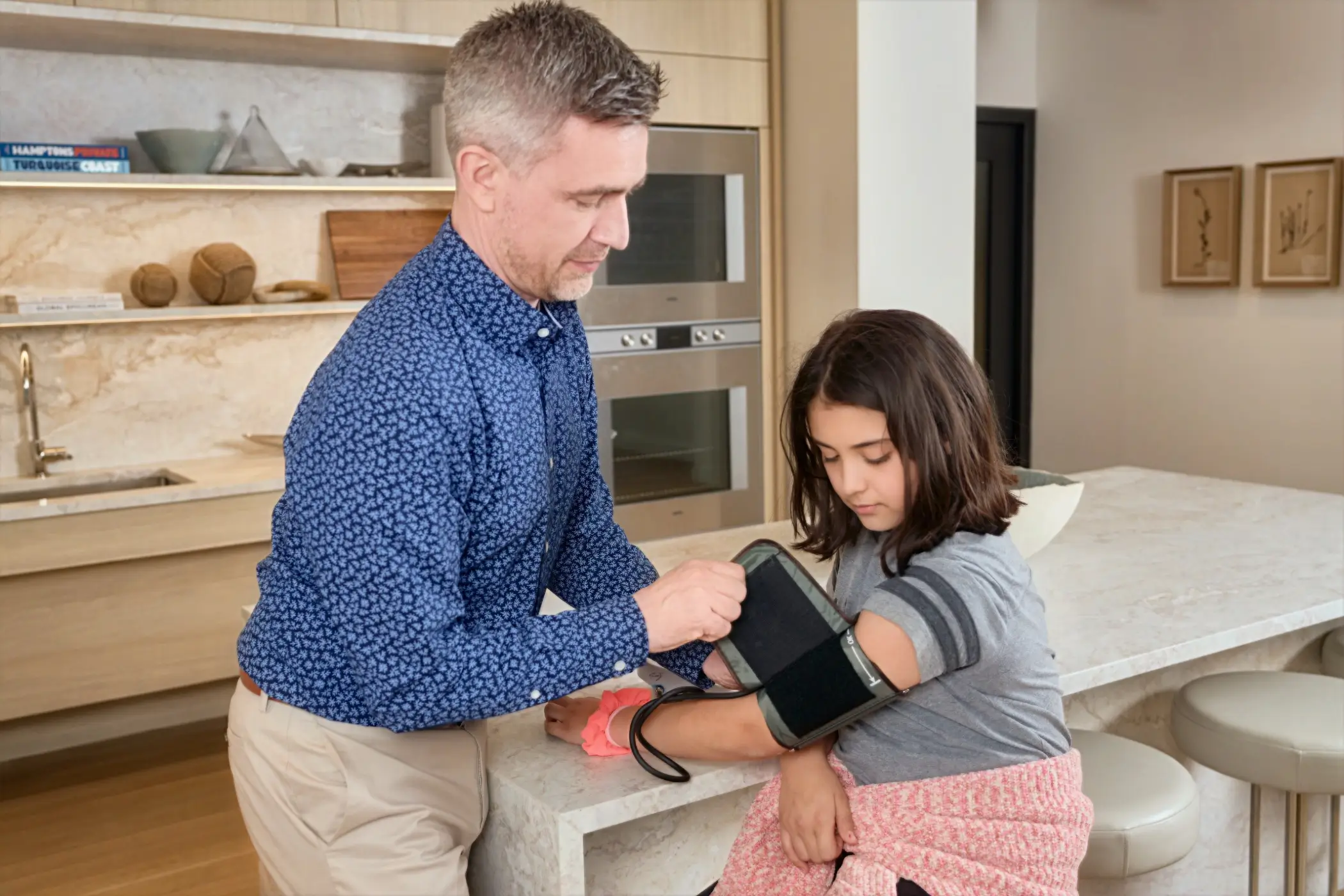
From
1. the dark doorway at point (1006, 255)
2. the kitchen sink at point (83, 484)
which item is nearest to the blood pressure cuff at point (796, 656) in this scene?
the kitchen sink at point (83, 484)

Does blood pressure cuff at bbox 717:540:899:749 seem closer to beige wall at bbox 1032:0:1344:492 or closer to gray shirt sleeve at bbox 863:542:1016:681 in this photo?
gray shirt sleeve at bbox 863:542:1016:681

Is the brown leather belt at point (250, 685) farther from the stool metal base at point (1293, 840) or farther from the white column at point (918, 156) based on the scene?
the white column at point (918, 156)

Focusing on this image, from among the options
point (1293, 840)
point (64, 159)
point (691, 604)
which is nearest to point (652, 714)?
point (691, 604)

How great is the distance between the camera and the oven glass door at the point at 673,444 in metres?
4.09

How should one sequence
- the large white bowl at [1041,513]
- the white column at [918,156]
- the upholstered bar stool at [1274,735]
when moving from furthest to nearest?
the white column at [918,156], the large white bowl at [1041,513], the upholstered bar stool at [1274,735]

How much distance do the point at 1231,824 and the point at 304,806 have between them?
1.79 meters

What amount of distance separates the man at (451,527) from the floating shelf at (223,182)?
7.69 feet

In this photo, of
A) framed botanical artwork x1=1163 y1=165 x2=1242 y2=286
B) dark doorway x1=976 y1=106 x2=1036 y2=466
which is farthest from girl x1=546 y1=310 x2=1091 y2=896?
dark doorway x1=976 y1=106 x2=1036 y2=466

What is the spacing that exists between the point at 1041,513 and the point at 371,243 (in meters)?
2.58

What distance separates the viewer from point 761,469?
4.42 metres

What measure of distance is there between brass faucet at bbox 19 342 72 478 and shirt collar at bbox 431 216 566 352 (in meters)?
2.60

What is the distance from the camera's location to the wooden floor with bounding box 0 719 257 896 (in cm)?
273

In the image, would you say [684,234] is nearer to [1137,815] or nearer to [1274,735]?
[1274,735]

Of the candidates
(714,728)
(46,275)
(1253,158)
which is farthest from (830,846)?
(1253,158)
